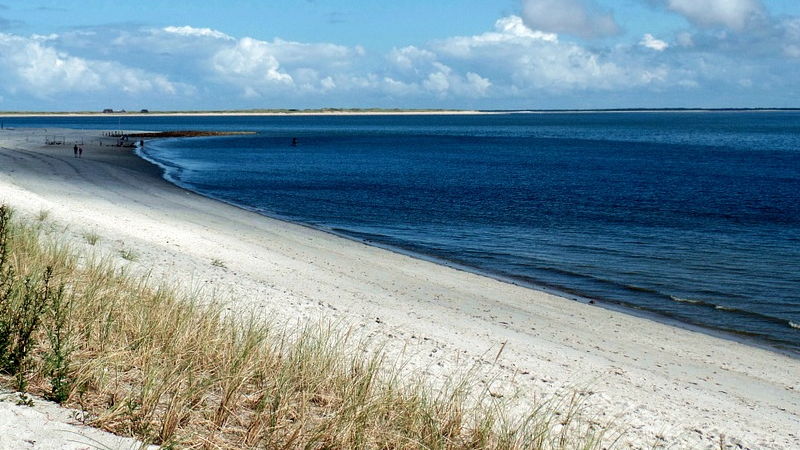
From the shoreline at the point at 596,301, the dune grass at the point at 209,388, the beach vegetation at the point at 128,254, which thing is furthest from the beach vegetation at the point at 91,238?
the shoreline at the point at 596,301

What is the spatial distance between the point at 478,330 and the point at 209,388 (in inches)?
284

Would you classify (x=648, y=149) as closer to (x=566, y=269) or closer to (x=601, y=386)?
(x=566, y=269)

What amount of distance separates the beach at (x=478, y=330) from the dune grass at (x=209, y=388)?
55 cm

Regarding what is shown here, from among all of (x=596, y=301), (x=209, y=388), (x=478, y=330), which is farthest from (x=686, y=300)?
(x=209, y=388)

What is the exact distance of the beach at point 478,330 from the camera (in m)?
8.97

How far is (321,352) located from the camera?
7.20 metres

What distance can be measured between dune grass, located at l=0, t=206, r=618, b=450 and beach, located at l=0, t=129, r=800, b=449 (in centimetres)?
55

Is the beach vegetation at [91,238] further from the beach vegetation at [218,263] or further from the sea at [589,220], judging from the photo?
the sea at [589,220]

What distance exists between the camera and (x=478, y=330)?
12797 mm

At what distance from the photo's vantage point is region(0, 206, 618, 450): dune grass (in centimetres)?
555

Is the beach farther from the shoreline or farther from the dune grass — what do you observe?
the dune grass

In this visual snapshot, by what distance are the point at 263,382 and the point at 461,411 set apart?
1.89m

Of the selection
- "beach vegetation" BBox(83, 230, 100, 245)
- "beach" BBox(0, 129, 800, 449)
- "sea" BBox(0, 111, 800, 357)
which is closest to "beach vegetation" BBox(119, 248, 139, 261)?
"beach" BBox(0, 129, 800, 449)

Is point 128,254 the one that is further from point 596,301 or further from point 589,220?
point 589,220
